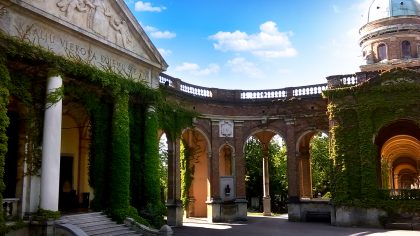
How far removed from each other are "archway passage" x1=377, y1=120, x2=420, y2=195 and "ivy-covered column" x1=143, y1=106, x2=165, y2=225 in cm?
1315

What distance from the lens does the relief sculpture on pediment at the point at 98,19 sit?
16.8 m

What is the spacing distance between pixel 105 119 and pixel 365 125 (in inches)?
584

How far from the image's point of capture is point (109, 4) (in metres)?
18.9

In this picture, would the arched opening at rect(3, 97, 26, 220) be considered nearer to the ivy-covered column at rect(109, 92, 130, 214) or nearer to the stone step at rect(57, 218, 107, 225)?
the stone step at rect(57, 218, 107, 225)

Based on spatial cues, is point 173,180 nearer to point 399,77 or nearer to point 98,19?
point 98,19

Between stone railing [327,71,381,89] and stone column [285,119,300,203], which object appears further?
stone column [285,119,300,203]

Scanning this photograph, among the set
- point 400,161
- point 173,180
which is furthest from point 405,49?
point 173,180

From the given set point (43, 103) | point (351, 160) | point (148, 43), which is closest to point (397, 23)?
point (351, 160)

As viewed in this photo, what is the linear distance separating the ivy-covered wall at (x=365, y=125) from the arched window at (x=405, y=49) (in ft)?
51.1

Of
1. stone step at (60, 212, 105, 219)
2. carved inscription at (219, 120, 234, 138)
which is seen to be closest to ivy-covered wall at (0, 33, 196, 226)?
stone step at (60, 212, 105, 219)

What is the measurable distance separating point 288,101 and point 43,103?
1863 cm

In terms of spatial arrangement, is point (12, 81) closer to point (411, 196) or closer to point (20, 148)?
point (20, 148)

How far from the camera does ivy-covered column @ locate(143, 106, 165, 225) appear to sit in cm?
2048

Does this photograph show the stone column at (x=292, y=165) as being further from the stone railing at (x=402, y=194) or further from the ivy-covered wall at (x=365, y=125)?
the stone railing at (x=402, y=194)
